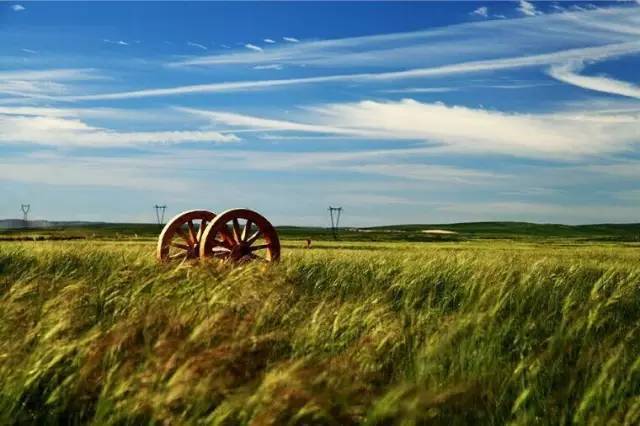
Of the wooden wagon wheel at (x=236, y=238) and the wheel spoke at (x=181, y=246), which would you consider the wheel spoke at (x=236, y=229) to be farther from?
the wheel spoke at (x=181, y=246)

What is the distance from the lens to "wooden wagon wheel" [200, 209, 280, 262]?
1244cm

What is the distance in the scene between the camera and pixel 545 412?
4.21m

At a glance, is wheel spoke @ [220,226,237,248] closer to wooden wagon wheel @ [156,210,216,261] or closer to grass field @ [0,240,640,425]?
wooden wagon wheel @ [156,210,216,261]

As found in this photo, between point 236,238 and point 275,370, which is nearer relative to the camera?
point 275,370

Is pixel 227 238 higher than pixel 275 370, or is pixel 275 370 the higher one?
pixel 227 238

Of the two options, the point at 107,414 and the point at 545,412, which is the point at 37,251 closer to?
the point at 107,414

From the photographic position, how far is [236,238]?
13.1 meters

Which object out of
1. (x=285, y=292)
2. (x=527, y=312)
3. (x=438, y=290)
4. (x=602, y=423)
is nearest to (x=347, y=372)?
(x=602, y=423)

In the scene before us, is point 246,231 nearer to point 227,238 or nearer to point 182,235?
point 227,238

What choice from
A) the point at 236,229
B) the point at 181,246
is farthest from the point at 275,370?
the point at 181,246

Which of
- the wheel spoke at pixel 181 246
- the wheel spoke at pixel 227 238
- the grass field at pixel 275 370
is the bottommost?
the grass field at pixel 275 370

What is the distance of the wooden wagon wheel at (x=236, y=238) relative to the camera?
12438 millimetres

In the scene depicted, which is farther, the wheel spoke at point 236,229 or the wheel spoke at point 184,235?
the wheel spoke at point 184,235

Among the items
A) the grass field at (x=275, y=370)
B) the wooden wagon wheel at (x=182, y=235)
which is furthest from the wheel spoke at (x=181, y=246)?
the grass field at (x=275, y=370)
